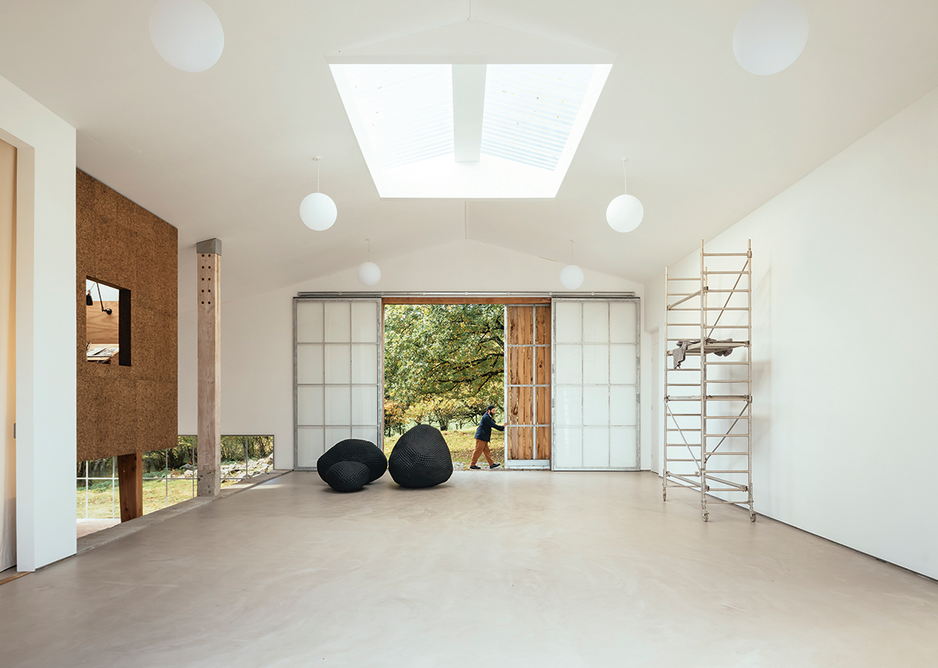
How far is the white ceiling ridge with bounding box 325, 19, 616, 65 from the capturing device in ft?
13.0

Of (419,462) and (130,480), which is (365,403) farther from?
(130,480)

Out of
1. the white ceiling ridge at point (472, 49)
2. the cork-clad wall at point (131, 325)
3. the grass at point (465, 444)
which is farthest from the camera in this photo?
the grass at point (465, 444)

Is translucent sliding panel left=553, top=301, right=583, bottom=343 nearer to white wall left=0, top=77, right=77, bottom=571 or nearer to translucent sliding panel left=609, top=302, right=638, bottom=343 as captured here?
translucent sliding panel left=609, top=302, right=638, bottom=343

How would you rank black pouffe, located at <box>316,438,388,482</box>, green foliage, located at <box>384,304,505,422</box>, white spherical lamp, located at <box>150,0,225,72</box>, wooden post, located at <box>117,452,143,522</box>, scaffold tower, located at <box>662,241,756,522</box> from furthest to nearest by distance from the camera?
green foliage, located at <box>384,304,505,422</box>
black pouffe, located at <box>316,438,388,482</box>
wooden post, located at <box>117,452,143,522</box>
scaffold tower, located at <box>662,241,756,522</box>
white spherical lamp, located at <box>150,0,225,72</box>

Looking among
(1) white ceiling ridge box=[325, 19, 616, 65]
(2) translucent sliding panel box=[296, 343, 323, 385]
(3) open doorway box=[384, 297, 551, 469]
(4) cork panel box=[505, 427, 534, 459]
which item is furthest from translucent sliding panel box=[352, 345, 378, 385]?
(1) white ceiling ridge box=[325, 19, 616, 65]

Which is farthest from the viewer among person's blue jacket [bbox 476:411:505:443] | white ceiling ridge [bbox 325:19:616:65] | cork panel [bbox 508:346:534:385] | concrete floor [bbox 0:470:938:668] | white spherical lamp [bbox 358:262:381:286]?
cork panel [bbox 508:346:534:385]

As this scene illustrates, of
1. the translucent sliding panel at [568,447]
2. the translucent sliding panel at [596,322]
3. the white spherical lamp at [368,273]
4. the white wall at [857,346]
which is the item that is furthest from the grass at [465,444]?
the white wall at [857,346]

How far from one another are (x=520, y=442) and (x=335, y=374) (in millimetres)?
3099

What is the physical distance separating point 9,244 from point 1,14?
1412mm

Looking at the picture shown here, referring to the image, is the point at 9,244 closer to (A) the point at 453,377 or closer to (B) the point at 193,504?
(B) the point at 193,504

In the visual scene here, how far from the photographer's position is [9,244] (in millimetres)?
3963

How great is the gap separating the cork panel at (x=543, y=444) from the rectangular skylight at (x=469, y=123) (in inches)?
171

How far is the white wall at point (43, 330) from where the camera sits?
3867mm

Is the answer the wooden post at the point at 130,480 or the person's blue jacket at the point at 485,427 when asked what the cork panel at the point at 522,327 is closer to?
the person's blue jacket at the point at 485,427
